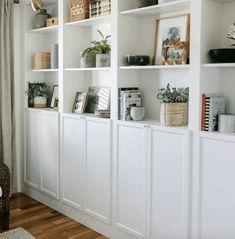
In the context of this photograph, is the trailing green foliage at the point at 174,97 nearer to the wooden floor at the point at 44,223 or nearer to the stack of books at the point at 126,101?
the stack of books at the point at 126,101

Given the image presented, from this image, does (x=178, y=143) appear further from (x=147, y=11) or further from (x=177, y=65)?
(x=147, y=11)

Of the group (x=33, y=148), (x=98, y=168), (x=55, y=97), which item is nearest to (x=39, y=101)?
(x=55, y=97)

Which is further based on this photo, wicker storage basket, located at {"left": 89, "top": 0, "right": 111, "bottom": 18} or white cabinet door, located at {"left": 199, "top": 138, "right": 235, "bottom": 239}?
wicker storage basket, located at {"left": 89, "top": 0, "right": 111, "bottom": 18}

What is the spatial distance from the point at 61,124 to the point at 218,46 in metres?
1.82

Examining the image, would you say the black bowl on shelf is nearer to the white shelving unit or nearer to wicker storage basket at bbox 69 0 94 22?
the white shelving unit

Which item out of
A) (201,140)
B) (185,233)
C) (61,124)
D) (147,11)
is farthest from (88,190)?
(147,11)

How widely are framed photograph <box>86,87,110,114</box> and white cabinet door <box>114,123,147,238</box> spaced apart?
481 mm

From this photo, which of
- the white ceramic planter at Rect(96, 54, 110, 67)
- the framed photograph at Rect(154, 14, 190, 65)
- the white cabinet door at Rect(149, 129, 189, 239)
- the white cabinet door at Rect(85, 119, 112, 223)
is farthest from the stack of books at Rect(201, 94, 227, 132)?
the white ceramic planter at Rect(96, 54, 110, 67)

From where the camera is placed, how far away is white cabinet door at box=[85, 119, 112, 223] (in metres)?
3.24

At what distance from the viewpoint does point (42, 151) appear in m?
4.08

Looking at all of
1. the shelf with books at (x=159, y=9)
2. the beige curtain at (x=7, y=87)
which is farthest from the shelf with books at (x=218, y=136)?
the beige curtain at (x=7, y=87)

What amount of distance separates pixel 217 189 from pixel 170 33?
132cm

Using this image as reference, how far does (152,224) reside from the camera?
114 inches

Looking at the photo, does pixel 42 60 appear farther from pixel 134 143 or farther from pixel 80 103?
pixel 134 143
